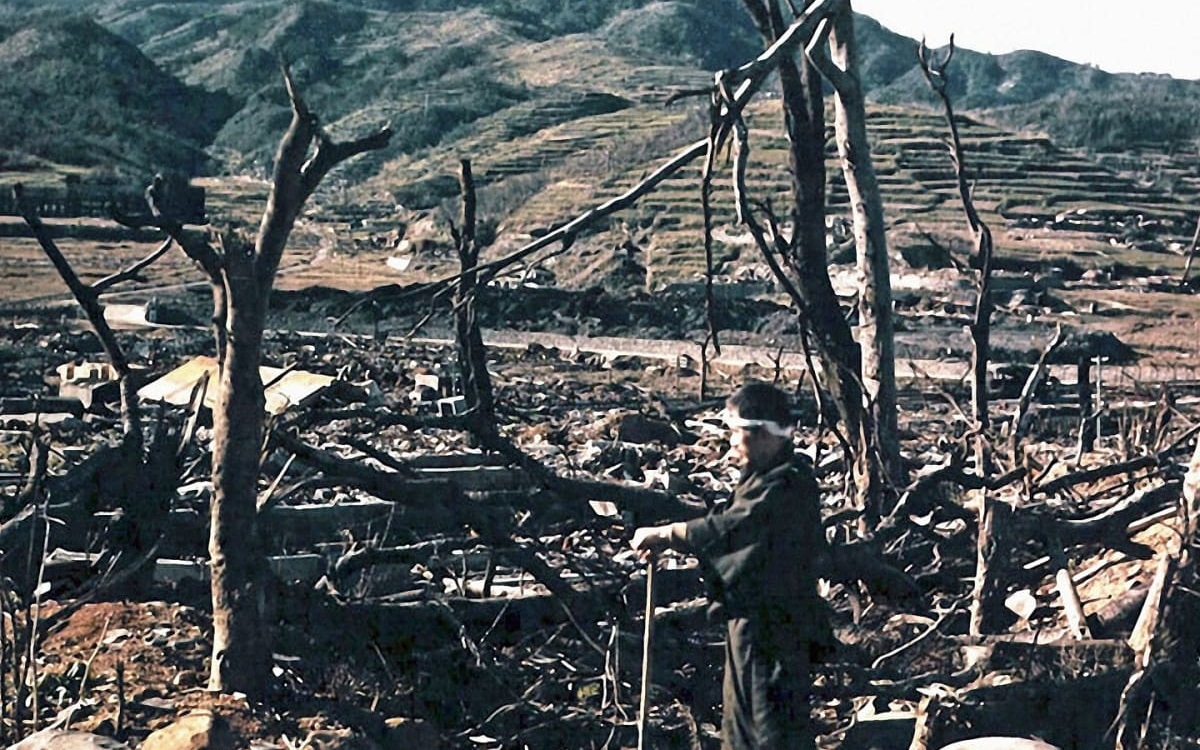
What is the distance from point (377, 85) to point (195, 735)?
12040 centimetres

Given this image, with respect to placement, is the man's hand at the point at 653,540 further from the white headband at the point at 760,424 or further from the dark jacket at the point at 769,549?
the white headband at the point at 760,424

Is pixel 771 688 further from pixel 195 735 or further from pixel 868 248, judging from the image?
pixel 868 248

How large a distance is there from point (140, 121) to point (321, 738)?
313 feet

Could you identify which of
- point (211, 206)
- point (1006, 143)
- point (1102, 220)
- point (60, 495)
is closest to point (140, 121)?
point (211, 206)

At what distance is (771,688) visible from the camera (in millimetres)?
4219

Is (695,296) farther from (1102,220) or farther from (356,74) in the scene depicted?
(356,74)

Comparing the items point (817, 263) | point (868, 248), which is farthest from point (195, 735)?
point (868, 248)

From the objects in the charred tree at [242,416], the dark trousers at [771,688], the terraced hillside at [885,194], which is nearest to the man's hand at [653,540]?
the dark trousers at [771,688]

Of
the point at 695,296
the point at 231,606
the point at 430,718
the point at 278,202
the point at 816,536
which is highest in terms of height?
the point at 278,202

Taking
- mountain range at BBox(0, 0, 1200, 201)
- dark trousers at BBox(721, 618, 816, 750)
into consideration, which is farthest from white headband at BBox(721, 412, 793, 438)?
mountain range at BBox(0, 0, 1200, 201)

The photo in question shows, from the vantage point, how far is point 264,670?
5.22 metres

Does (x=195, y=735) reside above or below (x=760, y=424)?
below

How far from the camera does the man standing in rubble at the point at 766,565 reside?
406 cm

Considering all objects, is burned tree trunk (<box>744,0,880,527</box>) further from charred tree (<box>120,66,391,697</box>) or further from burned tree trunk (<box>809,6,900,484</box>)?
charred tree (<box>120,66,391,697</box>)
